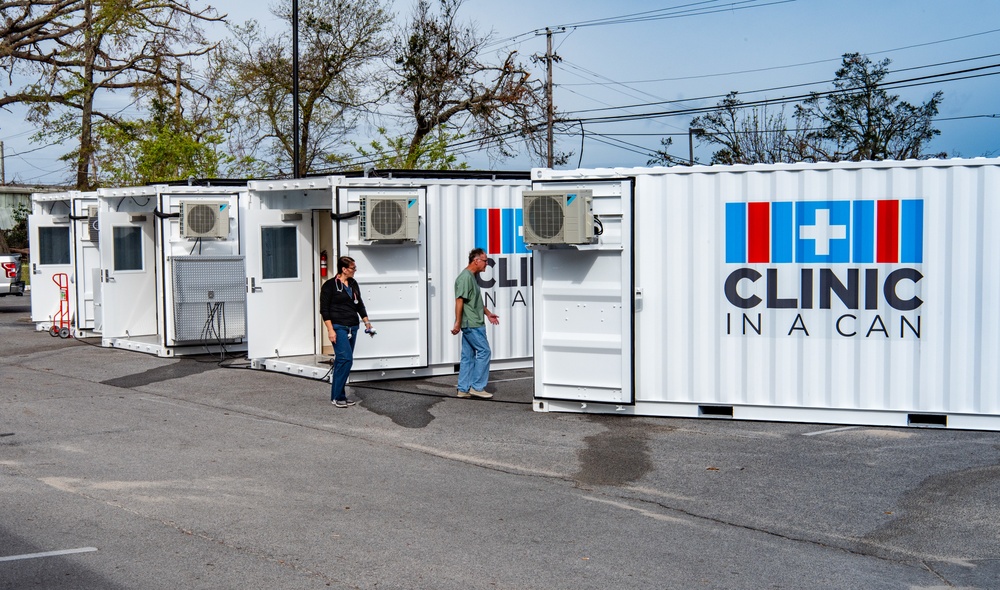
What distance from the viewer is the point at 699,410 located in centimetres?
1188

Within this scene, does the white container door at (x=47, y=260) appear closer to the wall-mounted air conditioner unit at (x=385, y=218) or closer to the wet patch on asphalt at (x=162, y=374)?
the wet patch on asphalt at (x=162, y=374)

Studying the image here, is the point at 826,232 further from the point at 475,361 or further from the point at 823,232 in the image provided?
the point at 475,361

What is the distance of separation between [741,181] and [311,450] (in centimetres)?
568

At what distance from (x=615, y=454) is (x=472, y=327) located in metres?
3.65

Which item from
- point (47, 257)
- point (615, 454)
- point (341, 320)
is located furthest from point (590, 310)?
point (47, 257)

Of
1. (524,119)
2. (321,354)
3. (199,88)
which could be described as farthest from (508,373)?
(199,88)

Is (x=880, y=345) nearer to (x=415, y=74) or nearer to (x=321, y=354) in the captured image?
(x=321, y=354)

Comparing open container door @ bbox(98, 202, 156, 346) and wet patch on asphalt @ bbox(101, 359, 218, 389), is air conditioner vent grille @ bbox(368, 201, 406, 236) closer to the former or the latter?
wet patch on asphalt @ bbox(101, 359, 218, 389)

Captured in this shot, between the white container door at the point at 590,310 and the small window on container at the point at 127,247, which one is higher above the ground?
the small window on container at the point at 127,247

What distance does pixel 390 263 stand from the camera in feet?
47.5

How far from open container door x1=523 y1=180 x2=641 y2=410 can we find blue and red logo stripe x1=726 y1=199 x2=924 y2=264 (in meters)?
1.30

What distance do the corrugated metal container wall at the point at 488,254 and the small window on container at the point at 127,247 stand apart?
7381mm

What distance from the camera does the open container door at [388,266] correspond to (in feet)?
46.0

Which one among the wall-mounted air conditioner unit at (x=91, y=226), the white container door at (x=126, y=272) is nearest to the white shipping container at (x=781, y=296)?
the white container door at (x=126, y=272)
